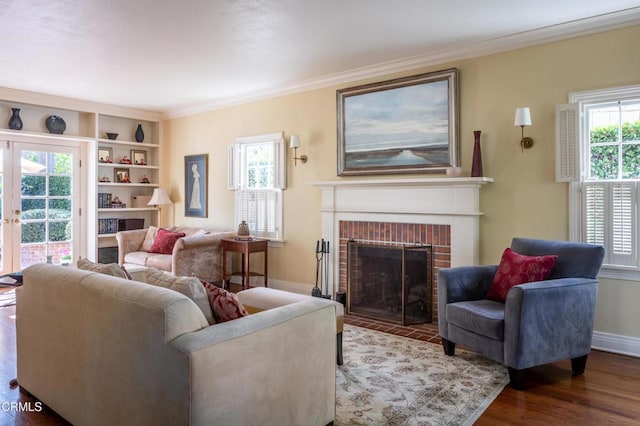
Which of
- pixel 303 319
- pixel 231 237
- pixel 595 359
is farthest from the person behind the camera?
pixel 231 237

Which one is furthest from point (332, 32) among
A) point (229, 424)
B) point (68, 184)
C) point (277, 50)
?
point (68, 184)

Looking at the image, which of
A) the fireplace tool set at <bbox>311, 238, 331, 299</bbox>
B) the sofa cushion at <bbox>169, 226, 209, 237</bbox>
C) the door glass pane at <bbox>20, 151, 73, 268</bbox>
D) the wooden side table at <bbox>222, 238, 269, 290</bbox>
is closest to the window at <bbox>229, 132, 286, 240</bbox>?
the wooden side table at <bbox>222, 238, 269, 290</bbox>

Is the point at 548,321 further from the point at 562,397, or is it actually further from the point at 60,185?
the point at 60,185

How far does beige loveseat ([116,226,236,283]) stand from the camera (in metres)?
5.11

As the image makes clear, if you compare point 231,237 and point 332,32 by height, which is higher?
point 332,32

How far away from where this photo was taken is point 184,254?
5.13m

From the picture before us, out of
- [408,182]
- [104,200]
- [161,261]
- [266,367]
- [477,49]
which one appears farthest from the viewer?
[104,200]

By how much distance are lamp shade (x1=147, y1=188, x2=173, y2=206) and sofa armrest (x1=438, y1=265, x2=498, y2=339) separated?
16.0 feet

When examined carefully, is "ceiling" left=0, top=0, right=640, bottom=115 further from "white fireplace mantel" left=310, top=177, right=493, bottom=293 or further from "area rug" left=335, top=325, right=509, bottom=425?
"area rug" left=335, top=325, right=509, bottom=425

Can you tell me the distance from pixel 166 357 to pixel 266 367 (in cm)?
41

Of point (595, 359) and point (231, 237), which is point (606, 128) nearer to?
point (595, 359)

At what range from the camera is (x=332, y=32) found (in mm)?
3592

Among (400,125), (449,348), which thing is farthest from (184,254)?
(449,348)

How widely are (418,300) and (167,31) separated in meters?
3.29
